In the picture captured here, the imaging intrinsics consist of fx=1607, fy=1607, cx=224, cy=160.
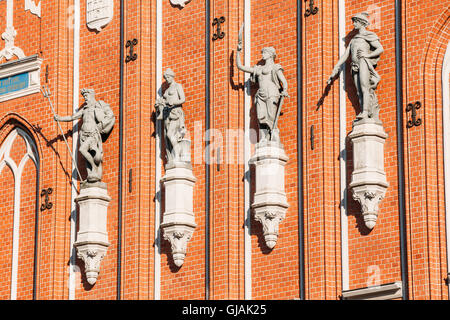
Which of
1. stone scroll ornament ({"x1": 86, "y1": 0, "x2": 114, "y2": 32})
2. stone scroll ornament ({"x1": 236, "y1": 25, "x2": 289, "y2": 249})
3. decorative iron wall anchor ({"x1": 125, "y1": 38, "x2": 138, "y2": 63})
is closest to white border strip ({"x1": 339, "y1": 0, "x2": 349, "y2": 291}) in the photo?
stone scroll ornament ({"x1": 236, "y1": 25, "x2": 289, "y2": 249})

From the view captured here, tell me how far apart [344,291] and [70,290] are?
19.7 feet

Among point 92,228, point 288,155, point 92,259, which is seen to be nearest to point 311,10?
point 288,155

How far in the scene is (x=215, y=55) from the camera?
28.4 meters

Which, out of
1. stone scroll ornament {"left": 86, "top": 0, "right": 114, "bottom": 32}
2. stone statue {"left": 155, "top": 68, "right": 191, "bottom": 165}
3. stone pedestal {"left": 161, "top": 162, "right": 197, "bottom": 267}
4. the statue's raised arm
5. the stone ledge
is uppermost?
stone scroll ornament {"left": 86, "top": 0, "right": 114, "bottom": 32}

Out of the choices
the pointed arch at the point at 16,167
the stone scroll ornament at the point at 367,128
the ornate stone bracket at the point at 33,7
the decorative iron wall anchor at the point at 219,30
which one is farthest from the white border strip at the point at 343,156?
the ornate stone bracket at the point at 33,7

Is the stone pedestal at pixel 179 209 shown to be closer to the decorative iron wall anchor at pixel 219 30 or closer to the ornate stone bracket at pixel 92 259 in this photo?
the ornate stone bracket at pixel 92 259

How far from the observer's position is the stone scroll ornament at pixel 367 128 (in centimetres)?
2566

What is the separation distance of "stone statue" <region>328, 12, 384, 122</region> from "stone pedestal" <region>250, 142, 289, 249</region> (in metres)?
1.66

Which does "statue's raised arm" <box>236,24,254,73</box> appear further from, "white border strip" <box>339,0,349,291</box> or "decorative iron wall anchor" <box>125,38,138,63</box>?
"decorative iron wall anchor" <box>125,38,138,63</box>

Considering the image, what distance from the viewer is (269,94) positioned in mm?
Result: 27172

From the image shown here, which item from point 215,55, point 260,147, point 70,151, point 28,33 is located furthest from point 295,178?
point 28,33

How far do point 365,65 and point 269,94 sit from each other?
6.25ft

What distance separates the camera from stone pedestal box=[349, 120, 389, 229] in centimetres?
2564

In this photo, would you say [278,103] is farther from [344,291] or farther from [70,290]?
[70,290]
